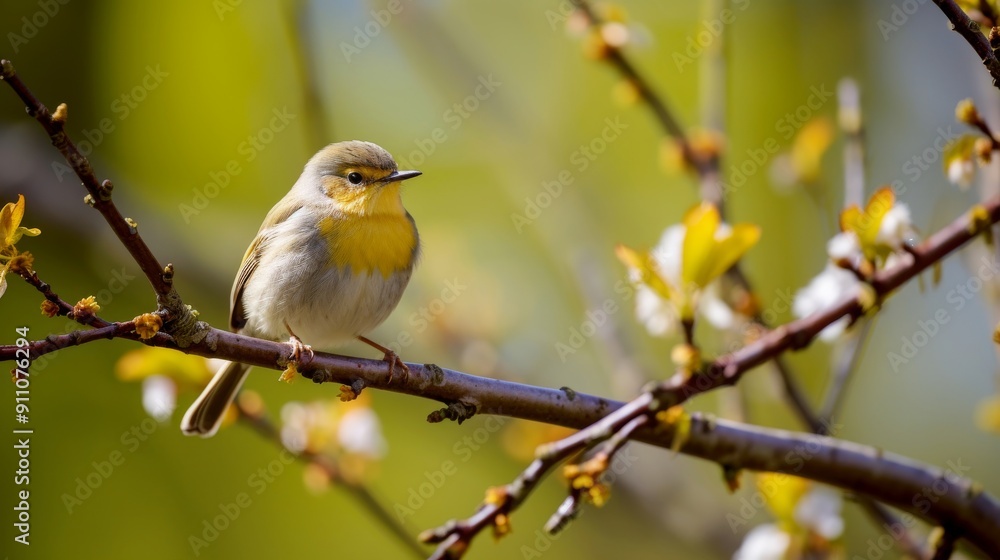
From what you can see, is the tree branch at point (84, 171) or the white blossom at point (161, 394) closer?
the tree branch at point (84, 171)

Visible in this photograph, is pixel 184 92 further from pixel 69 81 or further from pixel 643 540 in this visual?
pixel 643 540

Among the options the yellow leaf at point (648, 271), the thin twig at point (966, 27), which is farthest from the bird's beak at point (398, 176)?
the thin twig at point (966, 27)

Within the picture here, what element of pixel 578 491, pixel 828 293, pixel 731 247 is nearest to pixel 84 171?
pixel 578 491

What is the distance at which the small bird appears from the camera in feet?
11.1

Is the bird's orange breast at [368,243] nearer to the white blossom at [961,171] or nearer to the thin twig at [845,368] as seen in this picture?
the thin twig at [845,368]

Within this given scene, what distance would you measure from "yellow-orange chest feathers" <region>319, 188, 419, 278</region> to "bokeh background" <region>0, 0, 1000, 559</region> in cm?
86

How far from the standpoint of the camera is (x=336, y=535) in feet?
20.6

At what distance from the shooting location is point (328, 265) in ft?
11.1

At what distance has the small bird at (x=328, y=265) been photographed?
3377 mm

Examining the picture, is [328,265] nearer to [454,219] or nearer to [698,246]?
[698,246]

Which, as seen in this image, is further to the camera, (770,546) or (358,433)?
(358,433)

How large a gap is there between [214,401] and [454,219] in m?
3.77

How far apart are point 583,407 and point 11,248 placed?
1466mm

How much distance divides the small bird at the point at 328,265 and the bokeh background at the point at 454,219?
645mm
